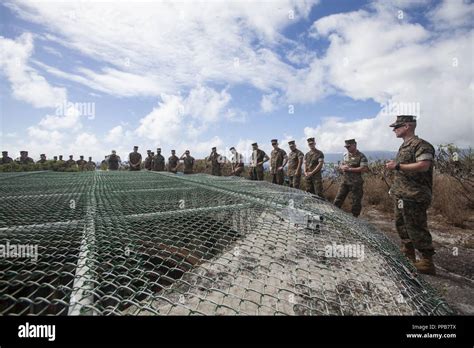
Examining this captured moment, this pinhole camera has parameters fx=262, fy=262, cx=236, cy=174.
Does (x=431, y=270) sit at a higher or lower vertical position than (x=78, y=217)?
lower

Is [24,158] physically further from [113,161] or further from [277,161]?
[277,161]

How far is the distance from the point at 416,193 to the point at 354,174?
2628 millimetres

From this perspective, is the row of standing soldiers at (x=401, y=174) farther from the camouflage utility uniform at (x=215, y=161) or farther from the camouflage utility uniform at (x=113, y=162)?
the camouflage utility uniform at (x=113, y=162)

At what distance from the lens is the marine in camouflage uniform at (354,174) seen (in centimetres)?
583

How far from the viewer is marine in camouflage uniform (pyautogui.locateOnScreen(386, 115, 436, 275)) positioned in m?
3.38

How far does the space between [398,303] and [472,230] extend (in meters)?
6.53

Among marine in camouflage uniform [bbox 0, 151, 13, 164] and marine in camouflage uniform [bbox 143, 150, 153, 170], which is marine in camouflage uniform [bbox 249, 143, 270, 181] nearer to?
marine in camouflage uniform [bbox 143, 150, 153, 170]

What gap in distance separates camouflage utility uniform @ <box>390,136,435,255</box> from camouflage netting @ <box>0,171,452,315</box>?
68.2 inches

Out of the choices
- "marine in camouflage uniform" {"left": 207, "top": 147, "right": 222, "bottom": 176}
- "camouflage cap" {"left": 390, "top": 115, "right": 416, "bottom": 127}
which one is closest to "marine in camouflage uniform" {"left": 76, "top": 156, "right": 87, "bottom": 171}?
"marine in camouflage uniform" {"left": 207, "top": 147, "right": 222, "bottom": 176}

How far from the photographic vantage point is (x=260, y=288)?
1625 mm

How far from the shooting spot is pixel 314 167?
7.96 metres

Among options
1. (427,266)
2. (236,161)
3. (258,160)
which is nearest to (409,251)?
(427,266)
